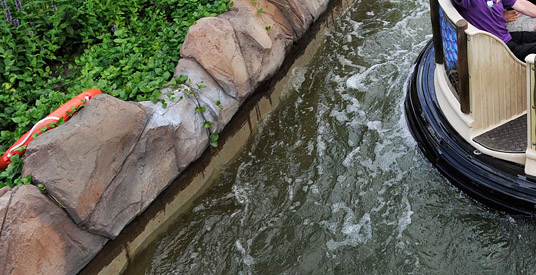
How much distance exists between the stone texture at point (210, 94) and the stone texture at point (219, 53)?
0.13 ft

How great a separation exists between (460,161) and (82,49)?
3.22 metres

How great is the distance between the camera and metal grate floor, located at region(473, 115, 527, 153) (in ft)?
13.1

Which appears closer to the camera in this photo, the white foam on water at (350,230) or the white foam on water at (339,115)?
the white foam on water at (350,230)

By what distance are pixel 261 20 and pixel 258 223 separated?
6.05 feet

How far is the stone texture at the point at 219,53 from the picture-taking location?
16.5 feet

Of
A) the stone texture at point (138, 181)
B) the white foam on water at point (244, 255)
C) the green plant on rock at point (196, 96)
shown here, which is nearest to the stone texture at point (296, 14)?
the green plant on rock at point (196, 96)

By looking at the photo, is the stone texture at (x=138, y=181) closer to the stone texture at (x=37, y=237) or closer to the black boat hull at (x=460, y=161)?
the stone texture at (x=37, y=237)

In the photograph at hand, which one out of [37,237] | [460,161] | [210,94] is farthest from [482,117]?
[37,237]

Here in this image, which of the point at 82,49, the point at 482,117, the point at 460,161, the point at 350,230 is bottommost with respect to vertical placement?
the point at 350,230

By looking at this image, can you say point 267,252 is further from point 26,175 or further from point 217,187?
point 26,175

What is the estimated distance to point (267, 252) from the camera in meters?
4.37

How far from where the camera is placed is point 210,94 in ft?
16.3

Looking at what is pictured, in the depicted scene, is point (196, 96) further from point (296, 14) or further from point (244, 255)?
point (296, 14)

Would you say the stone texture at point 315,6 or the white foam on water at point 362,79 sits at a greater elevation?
the stone texture at point 315,6
